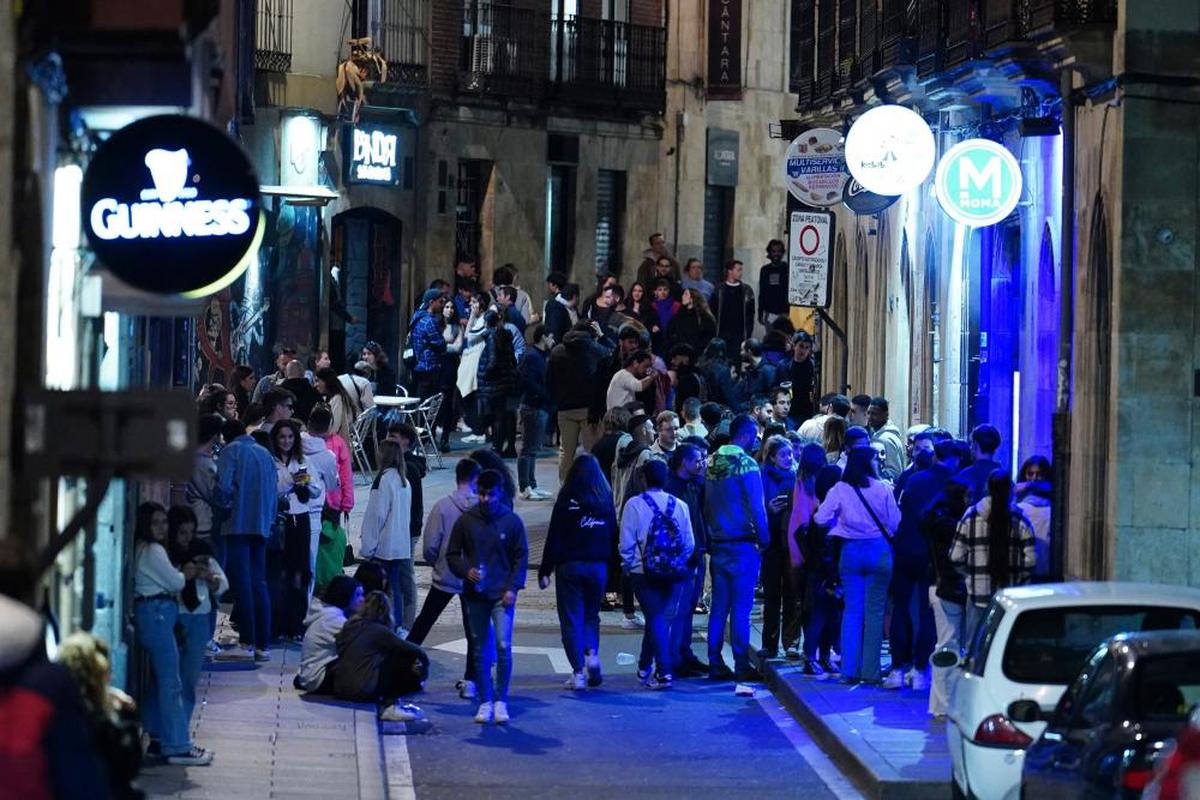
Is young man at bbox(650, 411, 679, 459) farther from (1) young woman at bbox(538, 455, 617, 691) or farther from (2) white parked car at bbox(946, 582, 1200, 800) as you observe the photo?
(2) white parked car at bbox(946, 582, 1200, 800)

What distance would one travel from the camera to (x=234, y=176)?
11.9 metres

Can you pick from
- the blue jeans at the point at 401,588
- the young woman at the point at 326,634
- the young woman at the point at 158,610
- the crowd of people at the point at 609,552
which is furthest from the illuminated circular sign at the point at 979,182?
the young woman at the point at 158,610

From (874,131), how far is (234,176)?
15582 mm

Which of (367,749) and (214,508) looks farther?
(214,508)

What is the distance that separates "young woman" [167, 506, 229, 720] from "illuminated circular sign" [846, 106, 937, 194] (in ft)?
42.9

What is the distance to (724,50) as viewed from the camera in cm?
4334

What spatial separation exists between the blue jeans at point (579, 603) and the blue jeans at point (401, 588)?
4.94ft

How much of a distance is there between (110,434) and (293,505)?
11589 millimetres

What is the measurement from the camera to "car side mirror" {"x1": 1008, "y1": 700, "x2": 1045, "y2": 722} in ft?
41.5

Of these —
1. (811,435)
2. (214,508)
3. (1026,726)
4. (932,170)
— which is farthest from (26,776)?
(932,170)

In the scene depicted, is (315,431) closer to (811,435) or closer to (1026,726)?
(811,435)

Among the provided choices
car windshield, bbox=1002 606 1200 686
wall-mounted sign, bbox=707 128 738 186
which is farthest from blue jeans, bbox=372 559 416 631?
wall-mounted sign, bbox=707 128 738 186

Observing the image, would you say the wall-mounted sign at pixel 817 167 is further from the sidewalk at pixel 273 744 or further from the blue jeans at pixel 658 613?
the sidewalk at pixel 273 744

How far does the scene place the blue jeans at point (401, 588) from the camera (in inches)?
781
